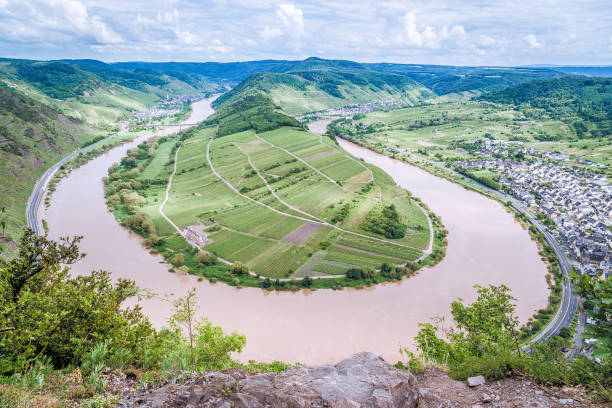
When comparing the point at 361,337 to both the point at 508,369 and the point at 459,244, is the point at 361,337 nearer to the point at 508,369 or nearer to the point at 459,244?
the point at 508,369

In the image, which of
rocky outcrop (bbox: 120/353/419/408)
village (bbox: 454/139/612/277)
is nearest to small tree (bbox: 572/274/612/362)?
rocky outcrop (bbox: 120/353/419/408)

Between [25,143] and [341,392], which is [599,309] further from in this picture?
[25,143]

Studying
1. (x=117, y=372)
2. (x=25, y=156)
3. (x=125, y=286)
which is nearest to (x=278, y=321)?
(x=125, y=286)

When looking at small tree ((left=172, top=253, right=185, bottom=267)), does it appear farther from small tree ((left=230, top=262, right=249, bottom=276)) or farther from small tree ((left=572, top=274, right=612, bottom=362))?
small tree ((left=572, top=274, right=612, bottom=362))

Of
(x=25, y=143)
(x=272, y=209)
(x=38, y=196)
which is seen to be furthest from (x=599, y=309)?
(x=25, y=143)

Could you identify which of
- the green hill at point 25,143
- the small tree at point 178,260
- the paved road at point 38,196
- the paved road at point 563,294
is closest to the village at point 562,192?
the paved road at point 563,294

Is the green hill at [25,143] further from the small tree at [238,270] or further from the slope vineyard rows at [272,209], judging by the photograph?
the small tree at [238,270]

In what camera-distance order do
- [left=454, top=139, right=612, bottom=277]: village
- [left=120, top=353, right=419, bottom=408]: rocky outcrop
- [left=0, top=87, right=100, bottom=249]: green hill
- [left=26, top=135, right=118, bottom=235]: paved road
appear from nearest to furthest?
[left=120, top=353, right=419, bottom=408]: rocky outcrop, [left=454, top=139, right=612, bottom=277]: village, [left=26, top=135, right=118, bottom=235]: paved road, [left=0, top=87, right=100, bottom=249]: green hill
